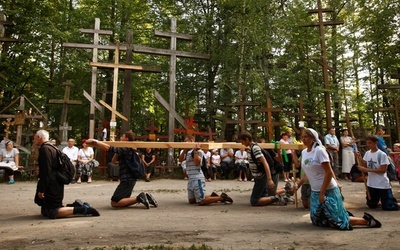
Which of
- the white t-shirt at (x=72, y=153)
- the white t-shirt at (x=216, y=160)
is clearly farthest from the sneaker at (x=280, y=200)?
the white t-shirt at (x=72, y=153)

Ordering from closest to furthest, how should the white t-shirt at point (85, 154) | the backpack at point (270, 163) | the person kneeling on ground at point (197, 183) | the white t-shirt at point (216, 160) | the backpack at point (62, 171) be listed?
the backpack at point (62, 171) → the backpack at point (270, 163) → the person kneeling on ground at point (197, 183) → the white t-shirt at point (85, 154) → the white t-shirt at point (216, 160)

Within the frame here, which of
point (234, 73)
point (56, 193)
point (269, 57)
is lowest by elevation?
point (56, 193)

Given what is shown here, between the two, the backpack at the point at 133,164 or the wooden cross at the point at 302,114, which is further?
the wooden cross at the point at 302,114

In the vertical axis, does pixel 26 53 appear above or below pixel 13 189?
above

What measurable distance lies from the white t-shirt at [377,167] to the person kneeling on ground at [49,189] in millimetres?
5530

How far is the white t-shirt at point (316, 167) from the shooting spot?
214 inches

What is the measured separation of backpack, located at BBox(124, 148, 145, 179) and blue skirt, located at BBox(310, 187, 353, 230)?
12.0 ft

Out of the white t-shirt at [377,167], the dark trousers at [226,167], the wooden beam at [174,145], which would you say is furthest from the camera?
the dark trousers at [226,167]

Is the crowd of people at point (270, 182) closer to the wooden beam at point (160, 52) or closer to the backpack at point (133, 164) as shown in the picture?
the backpack at point (133, 164)

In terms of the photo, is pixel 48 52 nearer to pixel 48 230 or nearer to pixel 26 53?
pixel 26 53

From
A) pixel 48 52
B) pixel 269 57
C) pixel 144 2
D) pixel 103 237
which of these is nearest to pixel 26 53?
pixel 48 52

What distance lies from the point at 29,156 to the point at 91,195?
6.73 m

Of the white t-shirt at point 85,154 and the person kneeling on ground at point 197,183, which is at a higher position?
the white t-shirt at point 85,154

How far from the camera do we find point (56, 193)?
20.9ft
